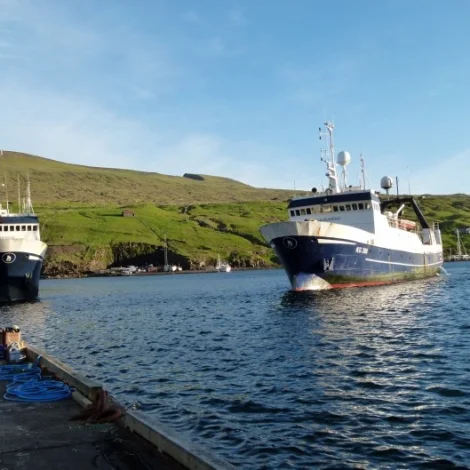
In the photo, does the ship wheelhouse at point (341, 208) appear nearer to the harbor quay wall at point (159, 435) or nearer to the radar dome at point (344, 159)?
the radar dome at point (344, 159)

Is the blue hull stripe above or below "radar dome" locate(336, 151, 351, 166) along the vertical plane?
below

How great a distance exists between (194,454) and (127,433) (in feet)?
8.22

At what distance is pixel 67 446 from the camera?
952 centimetres

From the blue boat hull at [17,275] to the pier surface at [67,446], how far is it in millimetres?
53369

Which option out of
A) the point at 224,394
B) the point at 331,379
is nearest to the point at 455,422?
the point at 331,379

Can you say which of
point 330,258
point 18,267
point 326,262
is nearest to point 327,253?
point 330,258

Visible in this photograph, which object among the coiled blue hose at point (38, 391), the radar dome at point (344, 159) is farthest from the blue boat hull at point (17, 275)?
the coiled blue hose at point (38, 391)

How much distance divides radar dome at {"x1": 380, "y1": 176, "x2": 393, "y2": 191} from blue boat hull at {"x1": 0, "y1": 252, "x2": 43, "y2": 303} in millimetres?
48565

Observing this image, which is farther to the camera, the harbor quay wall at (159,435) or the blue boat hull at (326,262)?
the blue boat hull at (326,262)

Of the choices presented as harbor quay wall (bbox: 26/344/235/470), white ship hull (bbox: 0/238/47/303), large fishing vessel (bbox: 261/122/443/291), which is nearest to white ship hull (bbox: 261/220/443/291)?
large fishing vessel (bbox: 261/122/443/291)

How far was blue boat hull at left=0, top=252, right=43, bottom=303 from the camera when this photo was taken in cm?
6119

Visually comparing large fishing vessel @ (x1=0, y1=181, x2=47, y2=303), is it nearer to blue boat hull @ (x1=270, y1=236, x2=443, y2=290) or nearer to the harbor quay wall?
blue boat hull @ (x1=270, y1=236, x2=443, y2=290)

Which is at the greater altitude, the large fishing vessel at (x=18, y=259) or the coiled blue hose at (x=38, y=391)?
the large fishing vessel at (x=18, y=259)

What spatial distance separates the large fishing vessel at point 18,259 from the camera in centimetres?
6097
